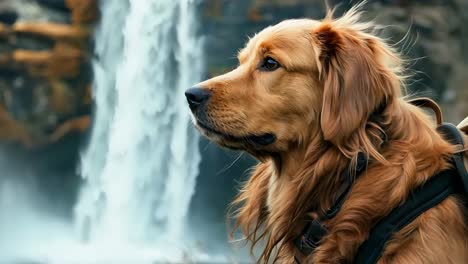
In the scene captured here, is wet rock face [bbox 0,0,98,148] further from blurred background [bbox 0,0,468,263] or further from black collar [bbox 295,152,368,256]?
black collar [bbox 295,152,368,256]

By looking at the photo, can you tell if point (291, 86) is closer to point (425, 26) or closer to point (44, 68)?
point (425, 26)

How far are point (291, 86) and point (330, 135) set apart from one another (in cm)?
36

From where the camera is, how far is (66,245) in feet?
67.5

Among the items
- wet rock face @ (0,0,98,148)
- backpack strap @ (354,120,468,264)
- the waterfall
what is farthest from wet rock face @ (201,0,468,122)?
backpack strap @ (354,120,468,264)

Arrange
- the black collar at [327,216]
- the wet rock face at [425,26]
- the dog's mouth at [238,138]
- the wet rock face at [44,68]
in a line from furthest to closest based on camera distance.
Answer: the wet rock face at [44,68] < the wet rock face at [425,26] < the dog's mouth at [238,138] < the black collar at [327,216]

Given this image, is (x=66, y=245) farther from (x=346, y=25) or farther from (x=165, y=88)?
(x=346, y=25)

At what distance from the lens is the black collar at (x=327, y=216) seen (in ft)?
10.3

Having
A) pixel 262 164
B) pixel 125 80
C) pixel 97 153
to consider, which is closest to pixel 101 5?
pixel 125 80

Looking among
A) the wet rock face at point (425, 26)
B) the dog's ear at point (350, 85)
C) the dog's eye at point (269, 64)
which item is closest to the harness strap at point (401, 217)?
the dog's ear at point (350, 85)

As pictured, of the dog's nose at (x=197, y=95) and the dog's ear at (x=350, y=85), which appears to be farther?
the dog's nose at (x=197, y=95)

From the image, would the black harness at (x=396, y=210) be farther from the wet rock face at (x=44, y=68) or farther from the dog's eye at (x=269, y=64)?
the wet rock face at (x=44, y=68)

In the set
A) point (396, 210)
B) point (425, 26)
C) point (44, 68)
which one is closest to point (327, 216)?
point (396, 210)

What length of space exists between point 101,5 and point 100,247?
6928 millimetres

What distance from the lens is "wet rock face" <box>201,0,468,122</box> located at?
733 inches
